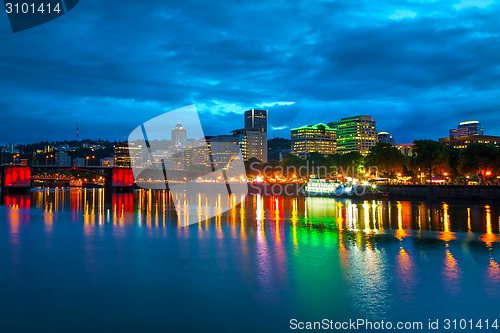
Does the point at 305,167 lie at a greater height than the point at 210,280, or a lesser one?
greater

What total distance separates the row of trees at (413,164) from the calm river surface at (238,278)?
48800 millimetres

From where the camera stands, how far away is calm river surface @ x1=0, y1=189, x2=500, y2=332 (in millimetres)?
13266

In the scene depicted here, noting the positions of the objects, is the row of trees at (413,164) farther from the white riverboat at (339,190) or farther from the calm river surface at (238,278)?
the calm river surface at (238,278)

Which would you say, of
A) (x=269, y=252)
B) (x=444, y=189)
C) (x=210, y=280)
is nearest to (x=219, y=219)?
(x=269, y=252)

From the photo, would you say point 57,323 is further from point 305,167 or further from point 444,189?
point 305,167

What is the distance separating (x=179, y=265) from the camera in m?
20.2

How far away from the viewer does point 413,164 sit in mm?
89000

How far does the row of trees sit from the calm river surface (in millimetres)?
48800

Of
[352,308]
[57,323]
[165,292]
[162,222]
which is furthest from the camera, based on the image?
[162,222]

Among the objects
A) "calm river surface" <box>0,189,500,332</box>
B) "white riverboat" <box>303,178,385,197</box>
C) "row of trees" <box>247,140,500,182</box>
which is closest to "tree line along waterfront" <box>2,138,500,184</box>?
"row of trees" <box>247,140,500,182</box>

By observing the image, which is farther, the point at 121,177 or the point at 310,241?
the point at 121,177

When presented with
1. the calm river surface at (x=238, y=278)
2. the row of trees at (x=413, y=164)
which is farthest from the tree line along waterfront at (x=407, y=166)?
the calm river surface at (x=238, y=278)

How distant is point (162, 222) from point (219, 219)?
5632 millimetres

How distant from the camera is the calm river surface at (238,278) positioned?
13.3m
